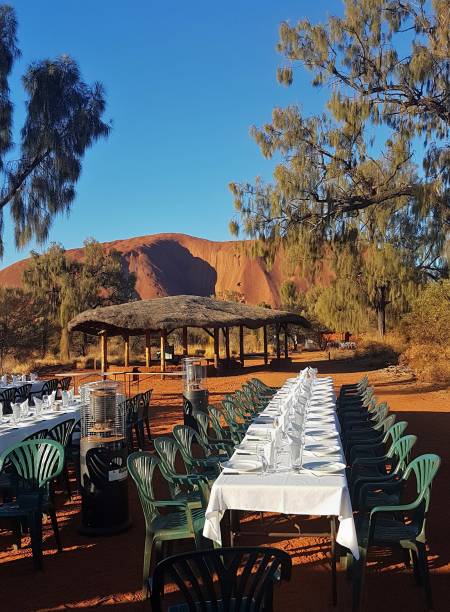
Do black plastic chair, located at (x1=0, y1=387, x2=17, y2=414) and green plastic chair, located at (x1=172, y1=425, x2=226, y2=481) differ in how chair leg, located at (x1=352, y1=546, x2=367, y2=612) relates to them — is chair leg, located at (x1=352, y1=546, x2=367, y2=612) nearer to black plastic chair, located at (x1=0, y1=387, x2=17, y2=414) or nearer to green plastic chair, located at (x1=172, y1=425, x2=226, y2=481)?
green plastic chair, located at (x1=172, y1=425, x2=226, y2=481)

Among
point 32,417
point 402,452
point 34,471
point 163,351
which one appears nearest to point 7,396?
point 32,417

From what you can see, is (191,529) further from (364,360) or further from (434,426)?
(364,360)

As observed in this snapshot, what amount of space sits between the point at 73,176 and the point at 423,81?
32.7 feet

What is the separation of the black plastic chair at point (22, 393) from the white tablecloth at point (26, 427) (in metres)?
3.41

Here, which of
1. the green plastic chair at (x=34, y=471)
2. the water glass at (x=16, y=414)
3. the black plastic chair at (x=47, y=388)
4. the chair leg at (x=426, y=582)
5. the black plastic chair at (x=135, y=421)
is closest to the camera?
the chair leg at (x=426, y=582)

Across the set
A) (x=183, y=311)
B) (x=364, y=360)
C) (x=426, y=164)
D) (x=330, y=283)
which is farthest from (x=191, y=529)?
(x=330, y=283)

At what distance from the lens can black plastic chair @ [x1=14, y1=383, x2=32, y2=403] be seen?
11133 mm

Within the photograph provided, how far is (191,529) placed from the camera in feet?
13.6

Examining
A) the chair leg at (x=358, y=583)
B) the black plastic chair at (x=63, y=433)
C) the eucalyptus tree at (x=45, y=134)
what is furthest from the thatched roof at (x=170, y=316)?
the chair leg at (x=358, y=583)

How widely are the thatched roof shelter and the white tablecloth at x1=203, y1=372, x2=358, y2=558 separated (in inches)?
674

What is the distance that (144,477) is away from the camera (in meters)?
4.54

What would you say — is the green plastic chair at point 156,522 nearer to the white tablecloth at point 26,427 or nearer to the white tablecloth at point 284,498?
the white tablecloth at point 284,498

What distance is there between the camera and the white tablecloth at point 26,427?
626 centimetres

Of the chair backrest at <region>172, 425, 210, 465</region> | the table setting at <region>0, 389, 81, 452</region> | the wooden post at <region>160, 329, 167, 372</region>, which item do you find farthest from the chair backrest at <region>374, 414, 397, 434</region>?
the wooden post at <region>160, 329, 167, 372</region>
